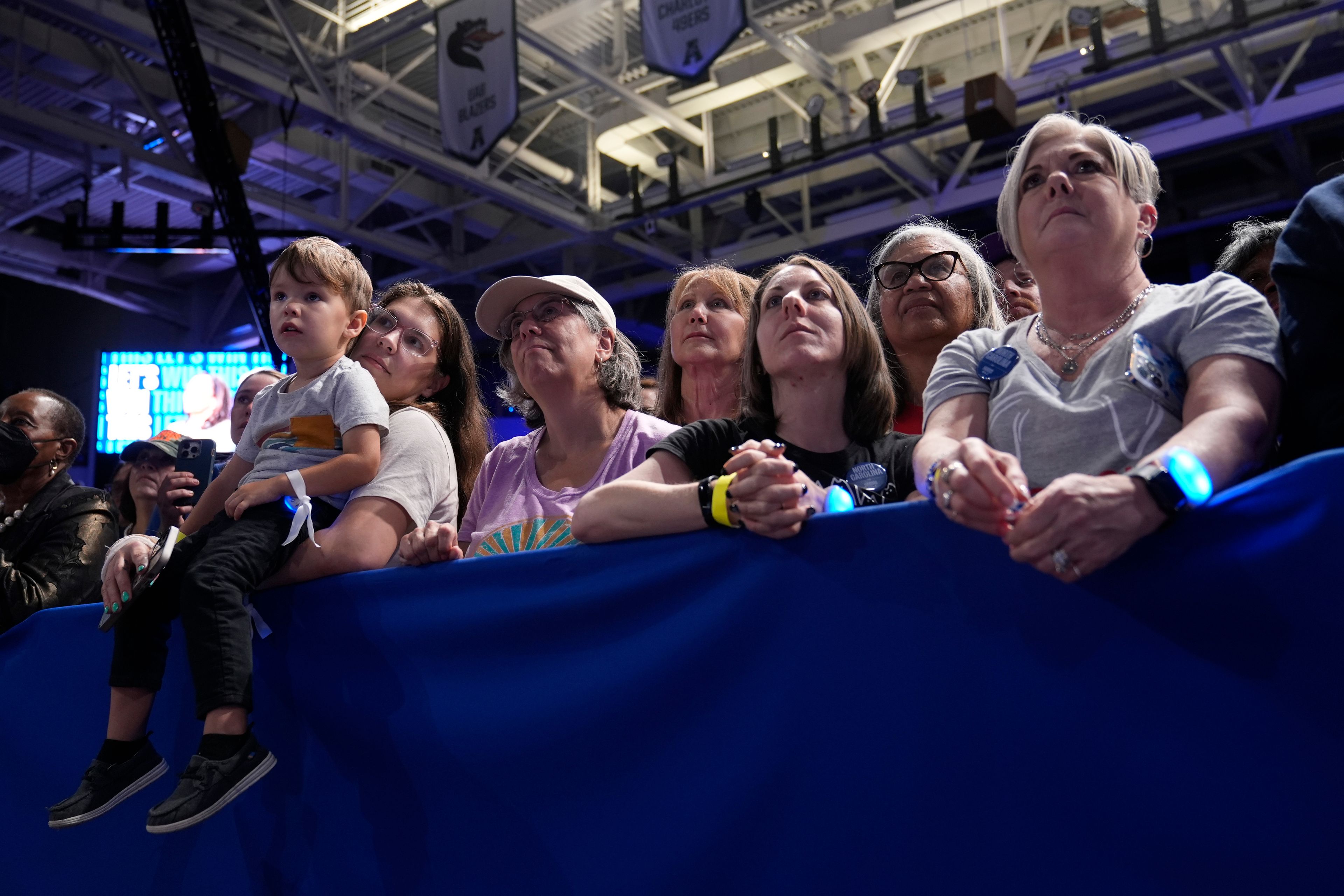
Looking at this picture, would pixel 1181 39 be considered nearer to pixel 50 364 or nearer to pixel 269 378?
pixel 269 378

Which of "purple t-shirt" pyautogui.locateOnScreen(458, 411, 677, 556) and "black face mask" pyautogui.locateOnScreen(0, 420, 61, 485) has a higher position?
"black face mask" pyautogui.locateOnScreen(0, 420, 61, 485)

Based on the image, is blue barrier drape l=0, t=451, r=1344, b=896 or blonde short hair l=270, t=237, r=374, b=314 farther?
blonde short hair l=270, t=237, r=374, b=314

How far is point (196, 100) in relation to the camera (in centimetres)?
740

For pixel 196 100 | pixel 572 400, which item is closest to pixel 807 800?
pixel 572 400

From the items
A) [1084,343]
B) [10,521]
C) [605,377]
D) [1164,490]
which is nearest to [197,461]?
[10,521]

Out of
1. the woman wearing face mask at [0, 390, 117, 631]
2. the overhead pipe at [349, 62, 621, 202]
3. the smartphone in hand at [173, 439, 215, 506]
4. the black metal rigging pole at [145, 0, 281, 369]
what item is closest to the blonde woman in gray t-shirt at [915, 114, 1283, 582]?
the smartphone in hand at [173, 439, 215, 506]

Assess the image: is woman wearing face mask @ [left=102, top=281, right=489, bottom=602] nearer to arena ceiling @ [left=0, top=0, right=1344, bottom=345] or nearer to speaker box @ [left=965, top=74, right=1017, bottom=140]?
arena ceiling @ [left=0, top=0, right=1344, bottom=345]

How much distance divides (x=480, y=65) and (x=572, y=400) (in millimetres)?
5270

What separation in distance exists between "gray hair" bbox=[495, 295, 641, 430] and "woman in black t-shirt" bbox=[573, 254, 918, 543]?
0.51m

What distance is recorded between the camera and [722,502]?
1.38m

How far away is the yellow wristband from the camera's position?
1379 mm

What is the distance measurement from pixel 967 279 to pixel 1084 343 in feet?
3.66

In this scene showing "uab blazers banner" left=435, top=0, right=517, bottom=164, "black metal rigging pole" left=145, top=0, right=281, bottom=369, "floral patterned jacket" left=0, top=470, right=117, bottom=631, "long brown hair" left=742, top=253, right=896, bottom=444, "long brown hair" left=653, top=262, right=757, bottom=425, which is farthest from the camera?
"black metal rigging pole" left=145, top=0, right=281, bottom=369

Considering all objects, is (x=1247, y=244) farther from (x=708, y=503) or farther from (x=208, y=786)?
(x=208, y=786)
